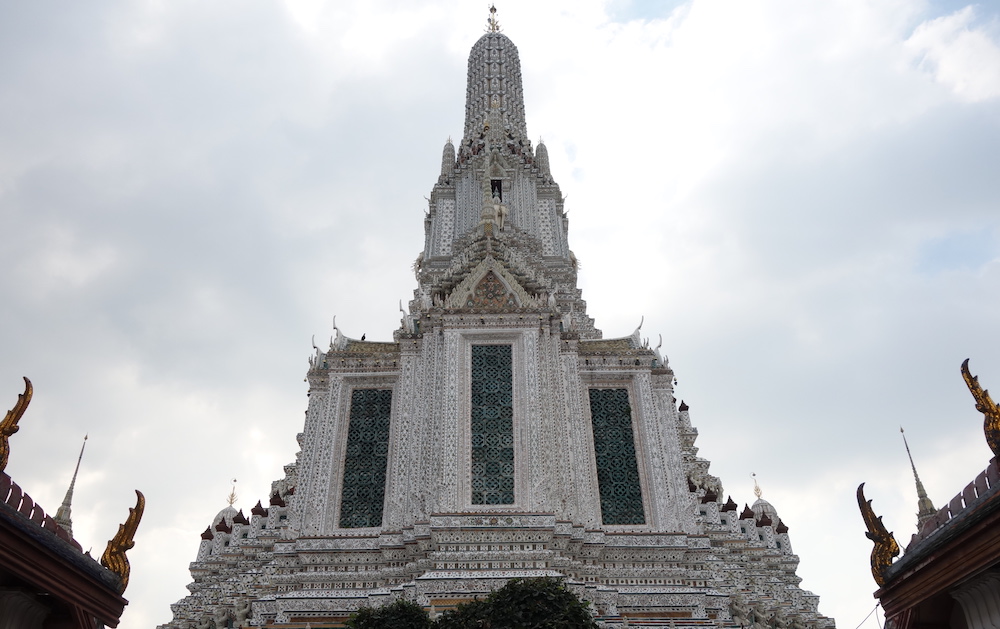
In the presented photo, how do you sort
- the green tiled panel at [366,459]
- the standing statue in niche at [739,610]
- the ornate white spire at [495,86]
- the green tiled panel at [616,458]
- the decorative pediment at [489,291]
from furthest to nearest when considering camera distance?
the ornate white spire at [495,86] < the decorative pediment at [489,291] < the green tiled panel at [616,458] < the green tiled panel at [366,459] < the standing statue in niche at [739,610]

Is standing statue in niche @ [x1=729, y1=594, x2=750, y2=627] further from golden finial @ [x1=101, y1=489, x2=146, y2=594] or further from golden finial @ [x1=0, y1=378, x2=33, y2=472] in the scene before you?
golden finial @ [x1=0, y1=378, x2=33, y2=472]

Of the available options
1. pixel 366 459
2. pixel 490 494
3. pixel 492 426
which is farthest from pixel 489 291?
pixel 490 494

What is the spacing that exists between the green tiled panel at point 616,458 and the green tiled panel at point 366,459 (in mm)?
5933

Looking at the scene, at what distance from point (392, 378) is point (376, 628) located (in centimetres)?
973

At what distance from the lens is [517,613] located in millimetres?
14039

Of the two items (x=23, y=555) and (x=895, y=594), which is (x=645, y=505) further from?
(x=23, y=555)

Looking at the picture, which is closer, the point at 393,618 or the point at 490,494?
the point at 393,618

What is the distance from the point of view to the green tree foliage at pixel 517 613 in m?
14.0

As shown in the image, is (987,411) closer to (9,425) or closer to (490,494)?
(9,425)

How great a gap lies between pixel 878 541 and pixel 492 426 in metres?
12.2

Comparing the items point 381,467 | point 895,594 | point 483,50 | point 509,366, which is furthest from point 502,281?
point 483,50

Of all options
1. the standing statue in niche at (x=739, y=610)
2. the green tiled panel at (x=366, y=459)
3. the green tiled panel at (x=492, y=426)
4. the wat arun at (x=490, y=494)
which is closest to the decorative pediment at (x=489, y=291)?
the wat arun at (x=490, y=494)

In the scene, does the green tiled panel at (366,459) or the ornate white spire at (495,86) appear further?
the ornate white spire at (495,86)

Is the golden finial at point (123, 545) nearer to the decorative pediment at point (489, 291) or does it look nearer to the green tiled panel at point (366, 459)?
the green tiled panel at point (366, 459)
